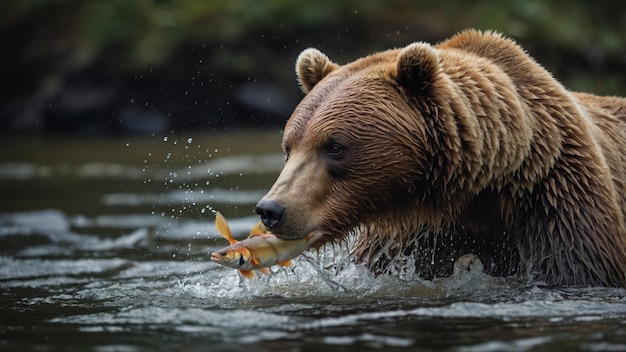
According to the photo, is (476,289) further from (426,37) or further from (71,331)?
(426,37)

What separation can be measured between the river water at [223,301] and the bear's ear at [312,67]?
4.08ft

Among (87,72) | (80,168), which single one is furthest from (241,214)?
(87,72)

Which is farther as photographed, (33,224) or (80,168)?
(80,168)

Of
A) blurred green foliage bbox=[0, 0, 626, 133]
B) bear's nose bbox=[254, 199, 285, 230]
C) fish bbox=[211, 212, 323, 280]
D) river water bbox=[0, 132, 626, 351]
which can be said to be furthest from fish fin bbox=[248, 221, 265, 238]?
blurred green foliage bbox=[0, 0, 626, 133]

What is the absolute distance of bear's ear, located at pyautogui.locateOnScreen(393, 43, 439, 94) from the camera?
592 cm

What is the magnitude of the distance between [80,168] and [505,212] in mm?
12292

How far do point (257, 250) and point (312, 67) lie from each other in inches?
68.7

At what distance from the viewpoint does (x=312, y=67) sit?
22.1ft

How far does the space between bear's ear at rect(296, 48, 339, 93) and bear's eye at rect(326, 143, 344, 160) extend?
97cm

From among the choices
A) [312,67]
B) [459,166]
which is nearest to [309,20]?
[312,67]

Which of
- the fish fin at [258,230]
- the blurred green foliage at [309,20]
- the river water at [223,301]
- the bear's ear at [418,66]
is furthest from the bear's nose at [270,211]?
the blurred green foliage at [309,20]

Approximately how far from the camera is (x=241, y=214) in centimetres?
1133

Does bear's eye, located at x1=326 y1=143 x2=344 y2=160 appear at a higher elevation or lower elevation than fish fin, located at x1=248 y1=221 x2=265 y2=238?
higher

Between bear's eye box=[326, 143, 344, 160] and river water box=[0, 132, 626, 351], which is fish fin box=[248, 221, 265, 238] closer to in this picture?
river water box=[0, 132, 626, 351]
